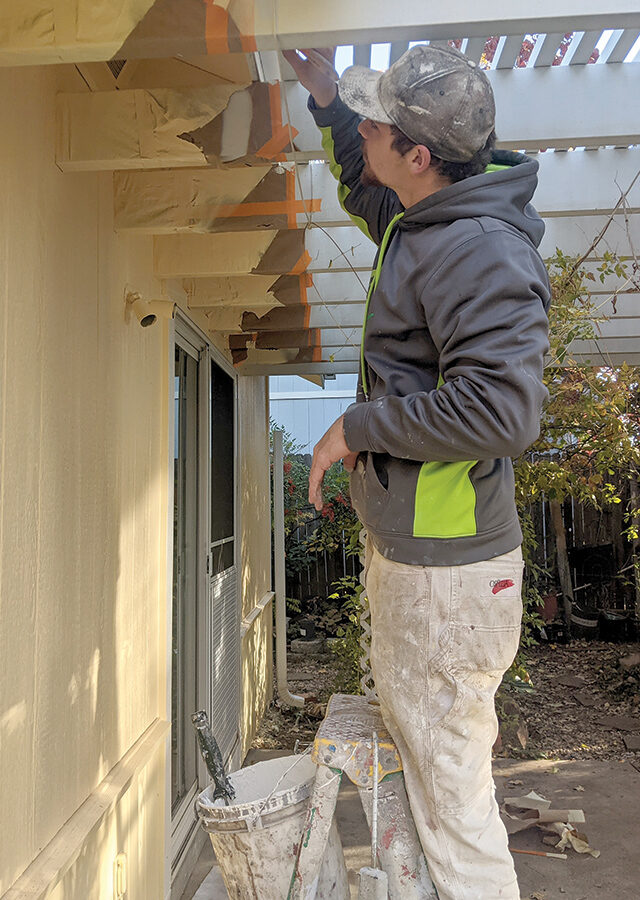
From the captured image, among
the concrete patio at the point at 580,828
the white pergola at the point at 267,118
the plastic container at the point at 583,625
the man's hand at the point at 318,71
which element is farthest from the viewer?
the plastic container at the point at 583,625

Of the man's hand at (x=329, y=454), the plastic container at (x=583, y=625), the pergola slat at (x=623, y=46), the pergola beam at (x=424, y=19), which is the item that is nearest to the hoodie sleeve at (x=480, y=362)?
the man's hand at (x=329, y=454)

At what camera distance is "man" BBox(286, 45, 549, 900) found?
125cm

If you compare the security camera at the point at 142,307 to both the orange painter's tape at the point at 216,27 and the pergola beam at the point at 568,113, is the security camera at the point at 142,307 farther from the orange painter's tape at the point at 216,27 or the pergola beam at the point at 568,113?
the orange painter's tape at the point at 216,27

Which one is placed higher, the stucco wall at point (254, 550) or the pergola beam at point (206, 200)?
the pergola beam at point (206, 200)

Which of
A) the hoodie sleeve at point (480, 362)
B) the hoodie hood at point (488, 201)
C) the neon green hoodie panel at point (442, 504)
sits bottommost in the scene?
the neon green hoodie panel at point (442, 504)

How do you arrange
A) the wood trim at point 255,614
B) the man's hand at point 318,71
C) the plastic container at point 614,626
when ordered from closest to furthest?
the man's hand at point 318,71 < the wood trim at point 255,614 < the plastic container at point 614,626

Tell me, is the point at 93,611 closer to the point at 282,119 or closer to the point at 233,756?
the point at 282,119

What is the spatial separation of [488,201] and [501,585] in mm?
733

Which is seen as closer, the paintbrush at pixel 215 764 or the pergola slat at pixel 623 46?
the paintbrush at pixel 215 764

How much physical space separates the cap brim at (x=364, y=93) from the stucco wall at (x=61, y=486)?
0.71 metres

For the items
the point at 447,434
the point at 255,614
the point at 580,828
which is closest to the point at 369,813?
the point at 447,434

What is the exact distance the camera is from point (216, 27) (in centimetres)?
Answer: 133

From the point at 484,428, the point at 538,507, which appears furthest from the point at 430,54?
the point at 538,507

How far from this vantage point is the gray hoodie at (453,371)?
1.24 metres
